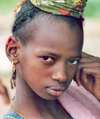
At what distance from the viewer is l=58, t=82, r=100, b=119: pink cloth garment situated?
1.84 metres

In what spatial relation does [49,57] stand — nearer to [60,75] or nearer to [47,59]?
[47,59]

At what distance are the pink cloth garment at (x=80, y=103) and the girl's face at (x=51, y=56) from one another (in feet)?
1.34

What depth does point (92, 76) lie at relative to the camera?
1941 millimetres

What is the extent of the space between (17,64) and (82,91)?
2.52 feet

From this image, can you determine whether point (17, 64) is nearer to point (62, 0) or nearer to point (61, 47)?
point (61, 47)

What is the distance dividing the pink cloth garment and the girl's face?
41 centimetres

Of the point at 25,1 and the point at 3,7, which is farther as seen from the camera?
the point at 3,7

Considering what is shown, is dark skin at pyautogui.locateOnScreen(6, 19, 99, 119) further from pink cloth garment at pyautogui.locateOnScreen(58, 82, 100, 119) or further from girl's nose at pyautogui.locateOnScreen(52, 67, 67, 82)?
pink cloth garment at pyautogui.locateOnScreen(58, 82, 100, 119)

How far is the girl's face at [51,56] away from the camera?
1.41m

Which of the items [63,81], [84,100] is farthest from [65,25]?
[84,100]

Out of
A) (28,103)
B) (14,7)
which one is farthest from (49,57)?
(14,7)

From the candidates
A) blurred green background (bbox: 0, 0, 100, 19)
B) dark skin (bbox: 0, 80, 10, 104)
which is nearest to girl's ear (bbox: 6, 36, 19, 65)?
dark skin (bbox: 0, 80, 10, 104)

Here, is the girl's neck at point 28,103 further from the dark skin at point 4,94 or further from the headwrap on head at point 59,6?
the dark skin at point 4,94

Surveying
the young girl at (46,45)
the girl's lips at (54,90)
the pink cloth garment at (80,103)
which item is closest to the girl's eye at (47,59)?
the young girl at (46,45)
